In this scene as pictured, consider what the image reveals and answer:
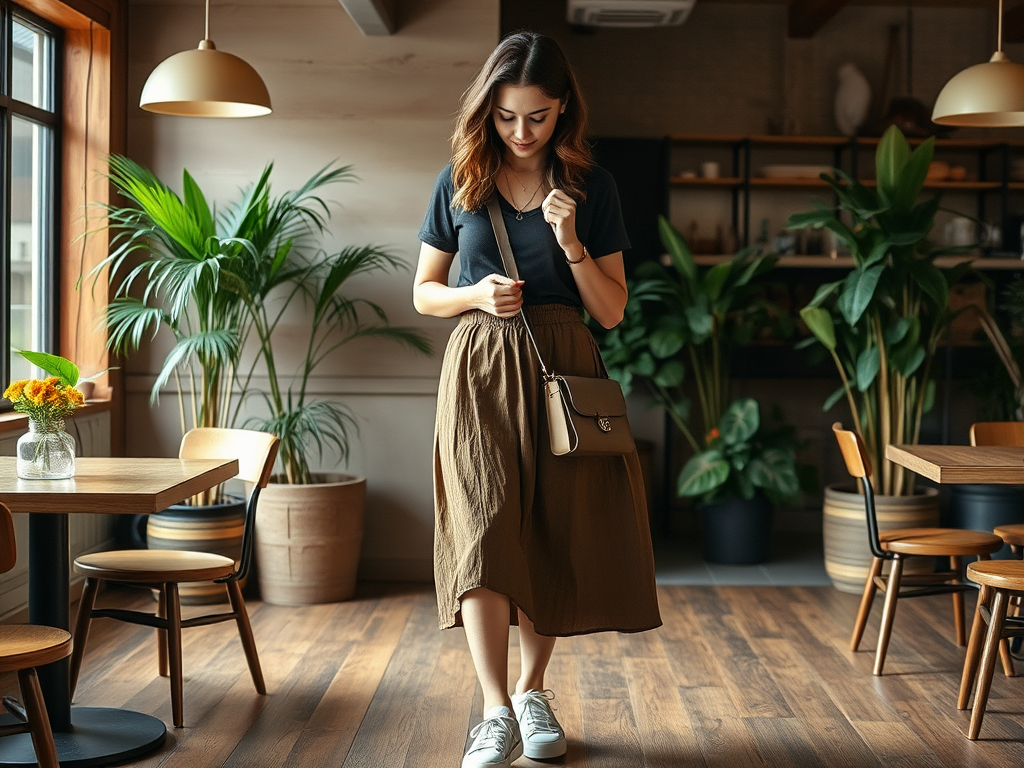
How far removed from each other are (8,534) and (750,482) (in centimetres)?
374

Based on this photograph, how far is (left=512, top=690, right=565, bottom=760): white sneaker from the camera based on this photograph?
8.46ft

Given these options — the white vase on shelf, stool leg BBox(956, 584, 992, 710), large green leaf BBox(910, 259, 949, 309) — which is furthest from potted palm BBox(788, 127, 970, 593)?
the white vase on shelf

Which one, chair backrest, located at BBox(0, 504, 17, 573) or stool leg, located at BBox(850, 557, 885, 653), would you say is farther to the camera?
stool leg, located at BBox(850, 557, 885, 653)

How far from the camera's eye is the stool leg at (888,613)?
342 cm

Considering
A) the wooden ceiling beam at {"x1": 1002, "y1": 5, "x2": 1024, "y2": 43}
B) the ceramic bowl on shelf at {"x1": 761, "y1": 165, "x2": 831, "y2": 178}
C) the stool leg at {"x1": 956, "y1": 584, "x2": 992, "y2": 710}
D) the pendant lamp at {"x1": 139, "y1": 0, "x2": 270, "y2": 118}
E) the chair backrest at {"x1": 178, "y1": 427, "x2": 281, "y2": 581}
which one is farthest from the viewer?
the ceramic bowl on shelf at {"x1": 761, "y1": 165, "x2": 831, "y2": 178}

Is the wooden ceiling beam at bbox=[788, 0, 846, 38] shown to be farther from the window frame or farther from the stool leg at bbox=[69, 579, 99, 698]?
the stool leg at bbox=[69, 579, 99, 698]

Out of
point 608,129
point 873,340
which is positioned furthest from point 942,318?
point 608,129

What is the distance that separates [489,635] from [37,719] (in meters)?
0.94

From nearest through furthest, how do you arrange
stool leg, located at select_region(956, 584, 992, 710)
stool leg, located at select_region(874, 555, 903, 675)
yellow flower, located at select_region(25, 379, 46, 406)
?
yellow flower, located at select_region(25, 379, 46, 406), stool leg, located at select_region(956, 584, 992, 710), stool leg, located at select_region(874, 555, 903, 675)

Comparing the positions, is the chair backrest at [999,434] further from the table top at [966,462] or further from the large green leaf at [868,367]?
the large green leaf at [868,367]

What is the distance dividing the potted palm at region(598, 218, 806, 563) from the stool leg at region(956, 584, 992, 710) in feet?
6.75

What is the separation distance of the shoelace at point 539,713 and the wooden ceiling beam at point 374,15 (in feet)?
8.87

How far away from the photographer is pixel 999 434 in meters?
3.85

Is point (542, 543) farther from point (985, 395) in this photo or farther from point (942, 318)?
point (985, 395)
